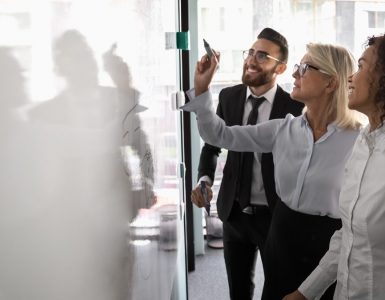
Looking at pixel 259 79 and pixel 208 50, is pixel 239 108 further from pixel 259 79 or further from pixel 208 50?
pixel 208 50

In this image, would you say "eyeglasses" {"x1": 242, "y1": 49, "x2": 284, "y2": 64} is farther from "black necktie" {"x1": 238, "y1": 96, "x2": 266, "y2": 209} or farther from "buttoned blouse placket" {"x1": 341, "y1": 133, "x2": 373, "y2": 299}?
"buttoned blouse placket" {"x1": 341, "y1": 133, "x2": 373, "y2": 299}

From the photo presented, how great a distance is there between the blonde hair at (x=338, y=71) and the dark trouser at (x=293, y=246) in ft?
1.22

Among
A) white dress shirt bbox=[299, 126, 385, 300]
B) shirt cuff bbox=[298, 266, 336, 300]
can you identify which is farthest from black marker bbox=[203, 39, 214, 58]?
shirt cuff bbox=[298, 266, 336, 300]

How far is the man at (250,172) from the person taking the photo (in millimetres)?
1896

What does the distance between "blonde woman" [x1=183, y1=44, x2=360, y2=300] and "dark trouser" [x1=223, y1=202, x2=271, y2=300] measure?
11.1 inches

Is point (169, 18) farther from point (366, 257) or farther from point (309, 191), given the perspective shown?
point (366, 257)

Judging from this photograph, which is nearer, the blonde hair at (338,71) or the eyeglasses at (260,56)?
the blonde hair at (338,71)

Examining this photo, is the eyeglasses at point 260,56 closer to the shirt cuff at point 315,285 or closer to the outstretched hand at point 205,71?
the outstretched hand at point 205,71

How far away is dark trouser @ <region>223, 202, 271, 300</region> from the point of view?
1.95 m

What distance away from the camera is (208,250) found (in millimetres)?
3836

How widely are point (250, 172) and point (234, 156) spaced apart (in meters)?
0.13

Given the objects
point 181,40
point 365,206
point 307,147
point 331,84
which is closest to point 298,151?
point 307,147

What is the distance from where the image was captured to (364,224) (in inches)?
43.8

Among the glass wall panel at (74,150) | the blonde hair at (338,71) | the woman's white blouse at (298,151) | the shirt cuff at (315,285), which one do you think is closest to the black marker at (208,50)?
the woman's white blouse at (298,151)
